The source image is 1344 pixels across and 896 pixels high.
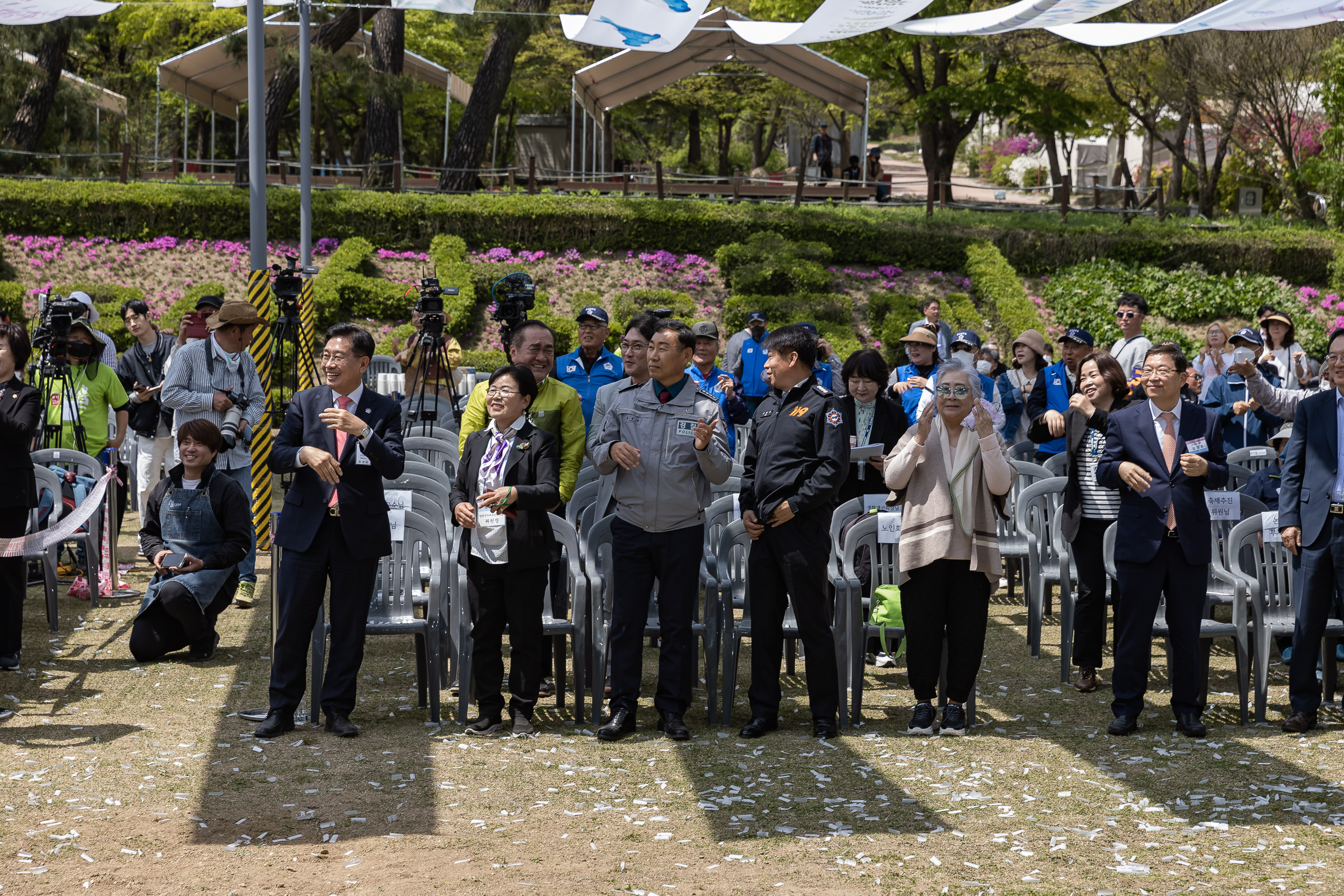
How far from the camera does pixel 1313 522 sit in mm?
5781

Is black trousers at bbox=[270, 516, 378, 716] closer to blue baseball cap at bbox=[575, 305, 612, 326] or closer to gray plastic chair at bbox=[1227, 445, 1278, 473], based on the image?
blue baseball cap at bbox=[575, 305, 612, 326]

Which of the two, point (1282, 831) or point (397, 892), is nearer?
point (397, 892)

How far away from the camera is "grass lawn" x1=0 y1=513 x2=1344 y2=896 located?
13.6 ft

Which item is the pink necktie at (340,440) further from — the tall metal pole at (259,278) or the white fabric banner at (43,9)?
the white fabric banner at (43,9)

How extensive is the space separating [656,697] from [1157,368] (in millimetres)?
2723

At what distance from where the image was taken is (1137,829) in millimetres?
4602

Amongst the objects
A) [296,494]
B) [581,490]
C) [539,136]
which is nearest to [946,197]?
[539,136]

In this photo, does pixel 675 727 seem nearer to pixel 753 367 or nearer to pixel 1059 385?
pixel 1059 385

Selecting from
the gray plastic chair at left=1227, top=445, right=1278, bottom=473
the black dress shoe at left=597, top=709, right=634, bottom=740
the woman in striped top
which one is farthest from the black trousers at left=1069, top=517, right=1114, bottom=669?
the gray plastic chair at left=1227, top=445, right=1278, bottom=473

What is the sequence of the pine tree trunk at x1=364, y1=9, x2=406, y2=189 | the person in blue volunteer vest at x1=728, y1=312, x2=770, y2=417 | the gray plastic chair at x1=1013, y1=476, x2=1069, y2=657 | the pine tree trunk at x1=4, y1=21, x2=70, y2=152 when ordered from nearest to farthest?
the gray plastic chair at x1=1013, y1=476, x2=1069, y2=657, the person in blue volunteer vest at x1=728, y1=312, x2=770, y2=417, the pine tree trunk at x1=364, y1=9, x2=406, y2=189, the pine tree trunk at x1=4, y1=21, x2=70, y2=152

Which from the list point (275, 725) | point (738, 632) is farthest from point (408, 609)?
point (738, 632)

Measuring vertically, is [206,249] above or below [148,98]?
below

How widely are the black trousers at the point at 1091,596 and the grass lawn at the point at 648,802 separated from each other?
0.79ft

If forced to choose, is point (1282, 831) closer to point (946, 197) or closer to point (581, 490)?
point (581, 490)
